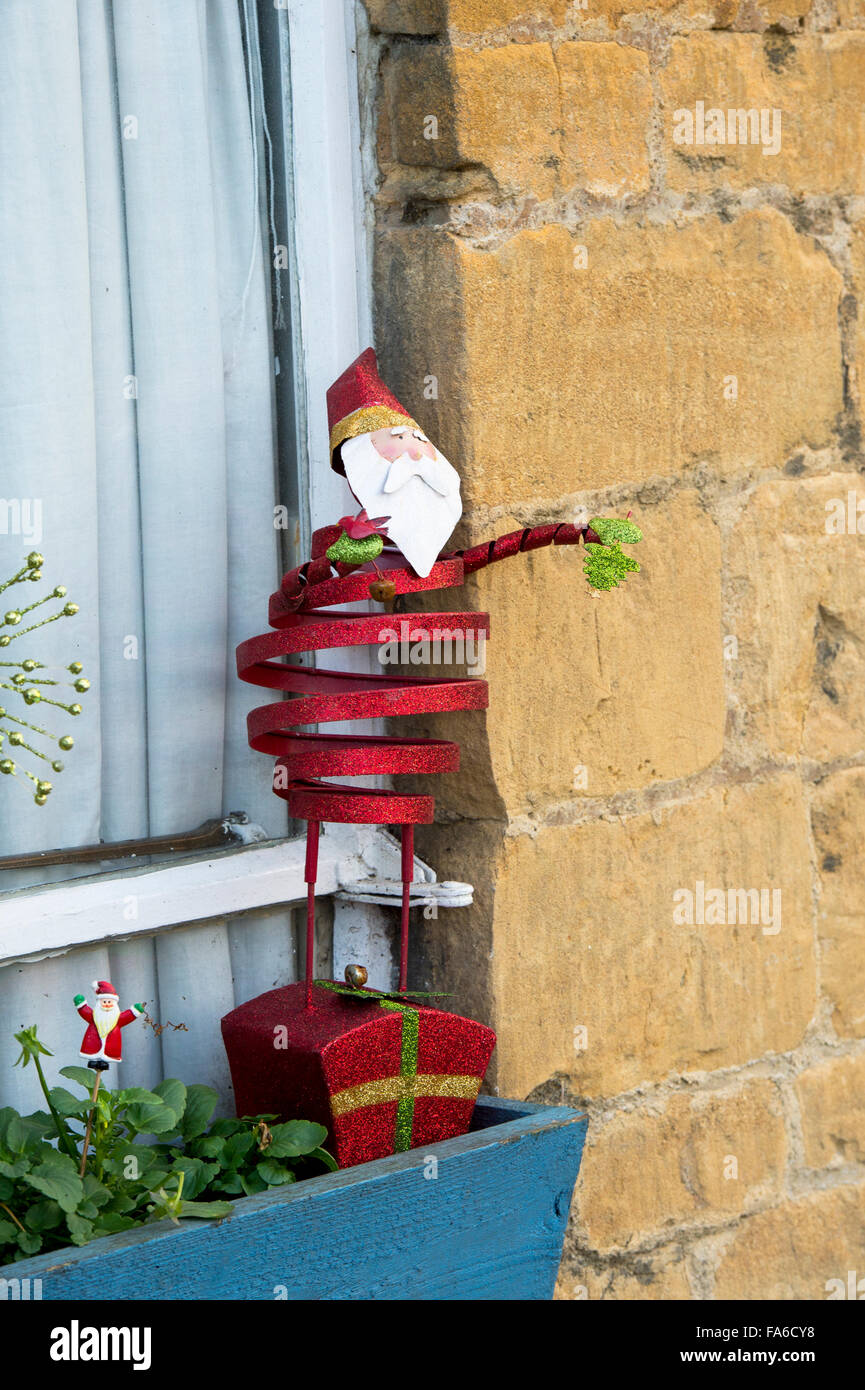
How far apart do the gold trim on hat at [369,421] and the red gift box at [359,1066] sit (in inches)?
23.8

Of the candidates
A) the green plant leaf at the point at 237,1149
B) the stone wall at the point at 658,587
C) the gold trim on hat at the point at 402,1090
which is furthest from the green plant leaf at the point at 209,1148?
the stone wall at the point at 658,587

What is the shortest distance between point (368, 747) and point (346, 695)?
2.7 inches

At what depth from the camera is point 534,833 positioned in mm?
1841

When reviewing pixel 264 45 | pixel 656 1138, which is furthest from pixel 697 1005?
pixel 264 45

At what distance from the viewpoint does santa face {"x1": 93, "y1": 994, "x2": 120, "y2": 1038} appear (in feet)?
4.68

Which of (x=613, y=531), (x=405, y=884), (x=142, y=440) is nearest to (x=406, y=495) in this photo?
(x=613, y=531)

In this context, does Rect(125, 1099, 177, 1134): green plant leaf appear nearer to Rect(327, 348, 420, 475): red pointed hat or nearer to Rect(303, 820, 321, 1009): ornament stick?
Rect(303, 820, 321, 1009): ornament stick

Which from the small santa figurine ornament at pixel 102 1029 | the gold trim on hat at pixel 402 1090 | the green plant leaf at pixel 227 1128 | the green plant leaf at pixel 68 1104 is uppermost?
the small santa figurine ornament at pixel 102 1029

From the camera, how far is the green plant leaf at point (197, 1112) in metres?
1.55

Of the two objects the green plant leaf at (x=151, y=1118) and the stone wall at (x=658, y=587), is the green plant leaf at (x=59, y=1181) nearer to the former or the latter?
the green plant leaf at (x=151, y=1118)

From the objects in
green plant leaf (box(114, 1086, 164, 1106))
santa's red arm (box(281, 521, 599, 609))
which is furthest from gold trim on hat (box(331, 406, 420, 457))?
green plant leaf (box(114, 1086, 164, 1106))

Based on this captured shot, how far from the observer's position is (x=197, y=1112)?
1.56m

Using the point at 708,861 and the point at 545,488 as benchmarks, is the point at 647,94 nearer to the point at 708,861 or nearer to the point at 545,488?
the point at 545,488
